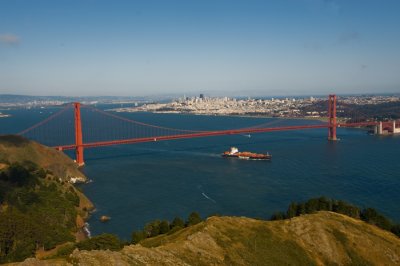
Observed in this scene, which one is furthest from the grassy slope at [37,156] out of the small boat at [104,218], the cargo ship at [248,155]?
the cargo ship at [248,155]

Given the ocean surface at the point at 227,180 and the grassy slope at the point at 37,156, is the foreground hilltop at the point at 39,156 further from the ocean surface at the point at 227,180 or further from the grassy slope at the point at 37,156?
the ocean surface at the point at 227,180

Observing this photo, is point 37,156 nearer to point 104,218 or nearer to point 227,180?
point 104,218

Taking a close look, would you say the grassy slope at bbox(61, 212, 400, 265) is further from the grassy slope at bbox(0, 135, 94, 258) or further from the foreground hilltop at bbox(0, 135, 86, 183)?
the foreground hilltop at bbox(0, 135, 86, 183)

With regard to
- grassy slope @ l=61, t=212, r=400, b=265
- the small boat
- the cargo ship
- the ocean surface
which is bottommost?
the small boat

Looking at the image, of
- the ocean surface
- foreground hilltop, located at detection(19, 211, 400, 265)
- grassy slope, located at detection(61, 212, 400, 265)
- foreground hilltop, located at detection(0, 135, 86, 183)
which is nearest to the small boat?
the ocean surface

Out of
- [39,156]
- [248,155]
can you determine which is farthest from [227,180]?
[39,156]

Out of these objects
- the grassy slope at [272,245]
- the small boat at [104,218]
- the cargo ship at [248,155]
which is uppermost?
the grassy slope at [272,245]

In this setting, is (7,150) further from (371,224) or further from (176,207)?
(371,224)
